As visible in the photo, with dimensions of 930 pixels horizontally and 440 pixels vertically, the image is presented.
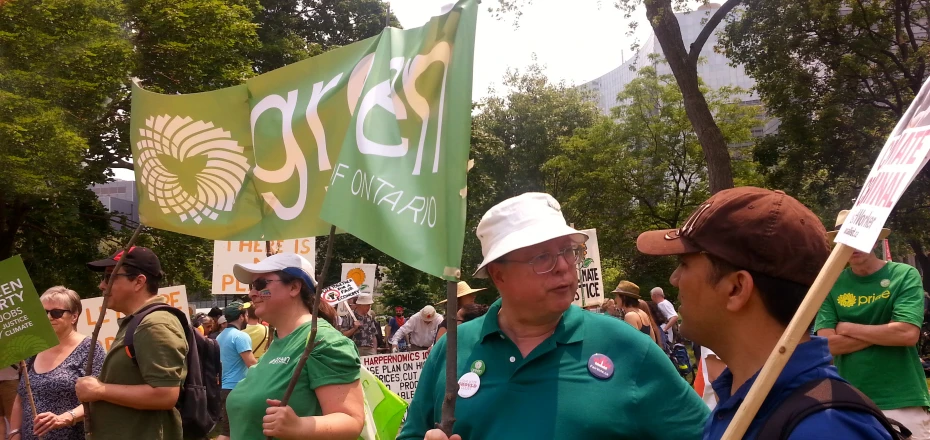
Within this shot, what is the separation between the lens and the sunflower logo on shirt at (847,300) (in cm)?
515

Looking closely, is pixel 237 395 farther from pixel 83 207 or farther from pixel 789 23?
pixel 789 23

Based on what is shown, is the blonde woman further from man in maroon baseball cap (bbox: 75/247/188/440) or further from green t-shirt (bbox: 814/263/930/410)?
green t-shirt (bbox: 814/263/930/410)

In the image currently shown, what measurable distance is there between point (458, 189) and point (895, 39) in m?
25.0

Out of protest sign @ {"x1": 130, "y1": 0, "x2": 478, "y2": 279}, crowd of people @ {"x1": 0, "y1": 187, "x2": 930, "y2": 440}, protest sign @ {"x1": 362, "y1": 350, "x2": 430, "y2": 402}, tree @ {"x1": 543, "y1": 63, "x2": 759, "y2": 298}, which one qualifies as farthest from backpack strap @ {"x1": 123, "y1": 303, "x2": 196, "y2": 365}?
tree @ {"x1": 543, "y1": 63, "x2": 759, "y2": 298}

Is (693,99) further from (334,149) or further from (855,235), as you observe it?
(855,235)

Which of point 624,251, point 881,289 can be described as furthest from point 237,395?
point 624,251

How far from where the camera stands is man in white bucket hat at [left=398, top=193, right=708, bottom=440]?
271 centimetres

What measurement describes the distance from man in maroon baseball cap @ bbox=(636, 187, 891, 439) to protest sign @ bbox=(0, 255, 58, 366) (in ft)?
15.6

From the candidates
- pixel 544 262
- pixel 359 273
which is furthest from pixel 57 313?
pixel 359 273

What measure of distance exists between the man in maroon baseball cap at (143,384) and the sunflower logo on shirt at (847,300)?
12.3 ft

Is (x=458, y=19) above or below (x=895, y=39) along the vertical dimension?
below

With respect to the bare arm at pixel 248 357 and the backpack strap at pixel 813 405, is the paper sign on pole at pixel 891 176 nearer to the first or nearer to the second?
the backpack strap at pixel 813 405

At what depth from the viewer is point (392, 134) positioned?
9.70ft

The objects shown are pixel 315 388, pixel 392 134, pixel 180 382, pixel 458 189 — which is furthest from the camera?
pixel 180 382
